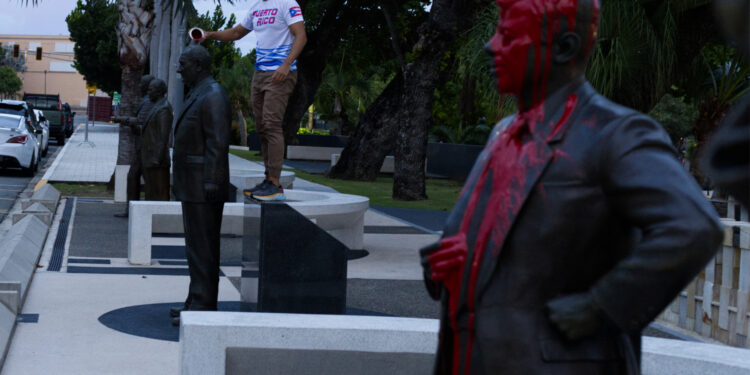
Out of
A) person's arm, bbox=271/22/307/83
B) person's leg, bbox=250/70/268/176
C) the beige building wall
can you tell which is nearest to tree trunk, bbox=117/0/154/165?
person's leg, bbox=250/70/268/176

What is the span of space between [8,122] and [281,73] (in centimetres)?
1849

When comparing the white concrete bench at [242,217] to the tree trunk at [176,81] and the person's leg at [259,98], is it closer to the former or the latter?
the person's leg at [259,98]

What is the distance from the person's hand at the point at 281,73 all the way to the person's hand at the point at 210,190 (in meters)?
1.25

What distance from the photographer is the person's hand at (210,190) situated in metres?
6.23

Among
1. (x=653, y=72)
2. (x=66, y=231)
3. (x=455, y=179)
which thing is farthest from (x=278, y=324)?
(x=455, y=179)

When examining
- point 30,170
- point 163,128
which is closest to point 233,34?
point 163,128

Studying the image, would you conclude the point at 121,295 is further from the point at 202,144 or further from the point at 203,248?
the point at 202,144

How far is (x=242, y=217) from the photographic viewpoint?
10328 mm

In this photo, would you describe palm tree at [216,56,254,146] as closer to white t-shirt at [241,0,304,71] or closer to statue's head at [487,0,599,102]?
white t-shirt at [241,0,304,71]

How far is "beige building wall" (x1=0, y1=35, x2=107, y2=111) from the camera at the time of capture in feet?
460

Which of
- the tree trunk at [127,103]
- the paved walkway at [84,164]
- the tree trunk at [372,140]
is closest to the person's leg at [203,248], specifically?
the tree trunk at [127,103]

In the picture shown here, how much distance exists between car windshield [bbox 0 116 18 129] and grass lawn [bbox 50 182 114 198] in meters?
4.00

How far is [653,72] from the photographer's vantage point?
14844 millimetres

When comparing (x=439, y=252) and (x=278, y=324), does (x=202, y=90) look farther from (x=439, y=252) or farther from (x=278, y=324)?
(x=439, y=252)
